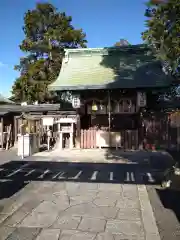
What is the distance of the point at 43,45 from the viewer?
1014 inches

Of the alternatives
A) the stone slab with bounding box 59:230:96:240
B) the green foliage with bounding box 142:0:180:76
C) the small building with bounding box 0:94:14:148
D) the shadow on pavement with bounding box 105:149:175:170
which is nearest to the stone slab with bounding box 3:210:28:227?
the stone slab with bounding box 59:230:96:240

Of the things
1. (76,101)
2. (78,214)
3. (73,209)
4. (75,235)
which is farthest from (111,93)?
(75,235)

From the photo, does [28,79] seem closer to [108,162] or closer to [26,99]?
[26,99]

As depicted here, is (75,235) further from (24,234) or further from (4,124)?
(4,124)

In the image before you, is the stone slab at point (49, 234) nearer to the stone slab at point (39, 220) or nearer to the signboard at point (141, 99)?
the stone slab at point (39, 220)

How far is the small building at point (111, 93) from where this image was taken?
13984 millimetres

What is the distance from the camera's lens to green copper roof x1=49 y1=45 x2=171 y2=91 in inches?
546

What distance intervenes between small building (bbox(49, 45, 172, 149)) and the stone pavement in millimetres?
7898

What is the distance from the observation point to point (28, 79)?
2544 centimetres

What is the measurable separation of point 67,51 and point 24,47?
10566 mm

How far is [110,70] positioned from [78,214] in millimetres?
12137

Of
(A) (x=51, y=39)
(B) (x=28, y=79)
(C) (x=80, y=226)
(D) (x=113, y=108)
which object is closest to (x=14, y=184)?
(C) (x=80, y=226)

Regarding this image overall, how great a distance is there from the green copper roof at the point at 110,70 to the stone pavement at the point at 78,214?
26.3 ft

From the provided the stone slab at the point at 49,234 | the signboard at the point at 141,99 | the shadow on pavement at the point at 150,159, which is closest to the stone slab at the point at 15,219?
the stone slab at the point at 49,234
